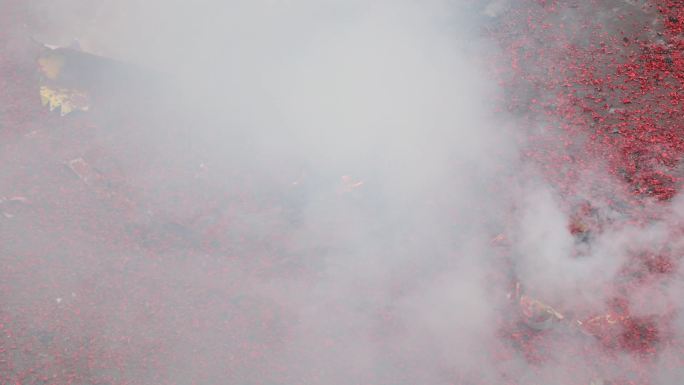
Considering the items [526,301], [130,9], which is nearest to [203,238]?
[526,301]

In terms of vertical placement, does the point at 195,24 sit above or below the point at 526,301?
above

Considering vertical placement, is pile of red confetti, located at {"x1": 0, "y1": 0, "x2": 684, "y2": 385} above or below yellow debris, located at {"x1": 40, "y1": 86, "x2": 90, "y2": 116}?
below

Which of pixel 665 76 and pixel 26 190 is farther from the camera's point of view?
pixel 665 76

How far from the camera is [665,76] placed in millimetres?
8836

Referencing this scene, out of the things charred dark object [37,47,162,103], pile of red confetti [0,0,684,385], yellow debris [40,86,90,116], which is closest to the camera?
pile of red confetti [0,0,684,385]

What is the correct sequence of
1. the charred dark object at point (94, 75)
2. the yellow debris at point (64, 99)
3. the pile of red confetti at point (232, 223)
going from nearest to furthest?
the pile of red confetti at point (232, 223)
the yellow debris at point (64, 99)
the charred dark object at point (94, 75)

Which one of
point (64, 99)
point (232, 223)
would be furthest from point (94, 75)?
point (232, 223)

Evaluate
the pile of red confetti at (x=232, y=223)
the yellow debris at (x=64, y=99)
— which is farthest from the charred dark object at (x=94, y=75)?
the pile of red confetti at (x=232, y=223)

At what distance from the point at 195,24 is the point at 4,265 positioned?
6.74 metres

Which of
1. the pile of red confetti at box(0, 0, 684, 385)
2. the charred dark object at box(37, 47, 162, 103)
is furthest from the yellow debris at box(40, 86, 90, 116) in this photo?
the pile of red confetti at box(0, 0, 684, 385)

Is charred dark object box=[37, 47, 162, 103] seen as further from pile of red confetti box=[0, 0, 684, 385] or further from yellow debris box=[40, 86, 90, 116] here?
pile of red confetti box=[0, 0, 684, 385]

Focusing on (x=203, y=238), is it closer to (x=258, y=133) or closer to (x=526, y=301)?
(x=258, y=133)

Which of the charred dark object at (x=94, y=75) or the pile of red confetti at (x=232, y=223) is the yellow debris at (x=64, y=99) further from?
the pile of red confetti at (x=232, y=223)

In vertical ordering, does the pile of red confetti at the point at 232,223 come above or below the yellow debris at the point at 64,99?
below
